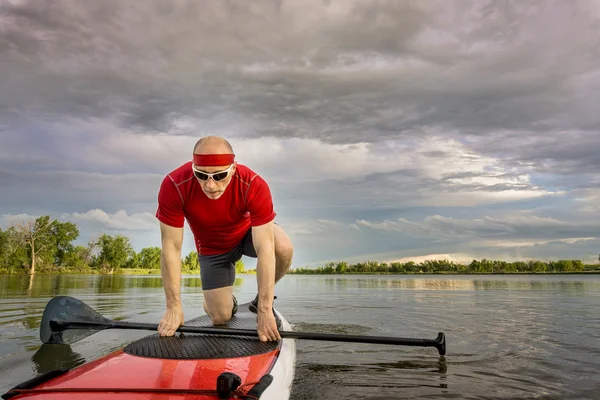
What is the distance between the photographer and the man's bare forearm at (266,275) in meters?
4.31

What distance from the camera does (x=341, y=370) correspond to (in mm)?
5312

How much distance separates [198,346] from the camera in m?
3.91

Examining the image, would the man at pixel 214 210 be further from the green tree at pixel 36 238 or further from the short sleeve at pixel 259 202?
the green tree at pixel 36 238

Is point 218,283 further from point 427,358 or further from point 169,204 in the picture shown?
point 427,358

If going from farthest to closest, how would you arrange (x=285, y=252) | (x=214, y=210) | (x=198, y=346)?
(x=285, y=252) < (x=214, y=210) < (x=198, y=346)

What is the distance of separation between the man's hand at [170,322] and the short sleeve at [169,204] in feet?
3.06

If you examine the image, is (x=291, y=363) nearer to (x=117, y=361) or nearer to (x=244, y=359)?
(x=244, y=359)

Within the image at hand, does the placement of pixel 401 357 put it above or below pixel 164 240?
below

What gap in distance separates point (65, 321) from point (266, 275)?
111 inches

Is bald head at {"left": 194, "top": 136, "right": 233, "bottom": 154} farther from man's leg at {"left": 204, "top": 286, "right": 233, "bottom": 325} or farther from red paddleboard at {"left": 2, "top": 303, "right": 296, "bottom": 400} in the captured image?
man's leg at {"left": 204, "top": 286, "right": 233, "bottom": 325}

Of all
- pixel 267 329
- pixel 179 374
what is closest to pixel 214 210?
pixel 267 329

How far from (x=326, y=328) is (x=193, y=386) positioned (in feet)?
20.6

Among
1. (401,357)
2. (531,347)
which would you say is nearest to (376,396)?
(401,357)

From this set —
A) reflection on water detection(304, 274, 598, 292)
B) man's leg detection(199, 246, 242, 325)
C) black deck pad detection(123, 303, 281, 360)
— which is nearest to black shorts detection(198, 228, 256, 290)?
man's leg detection(199, 246, 242, 325)
